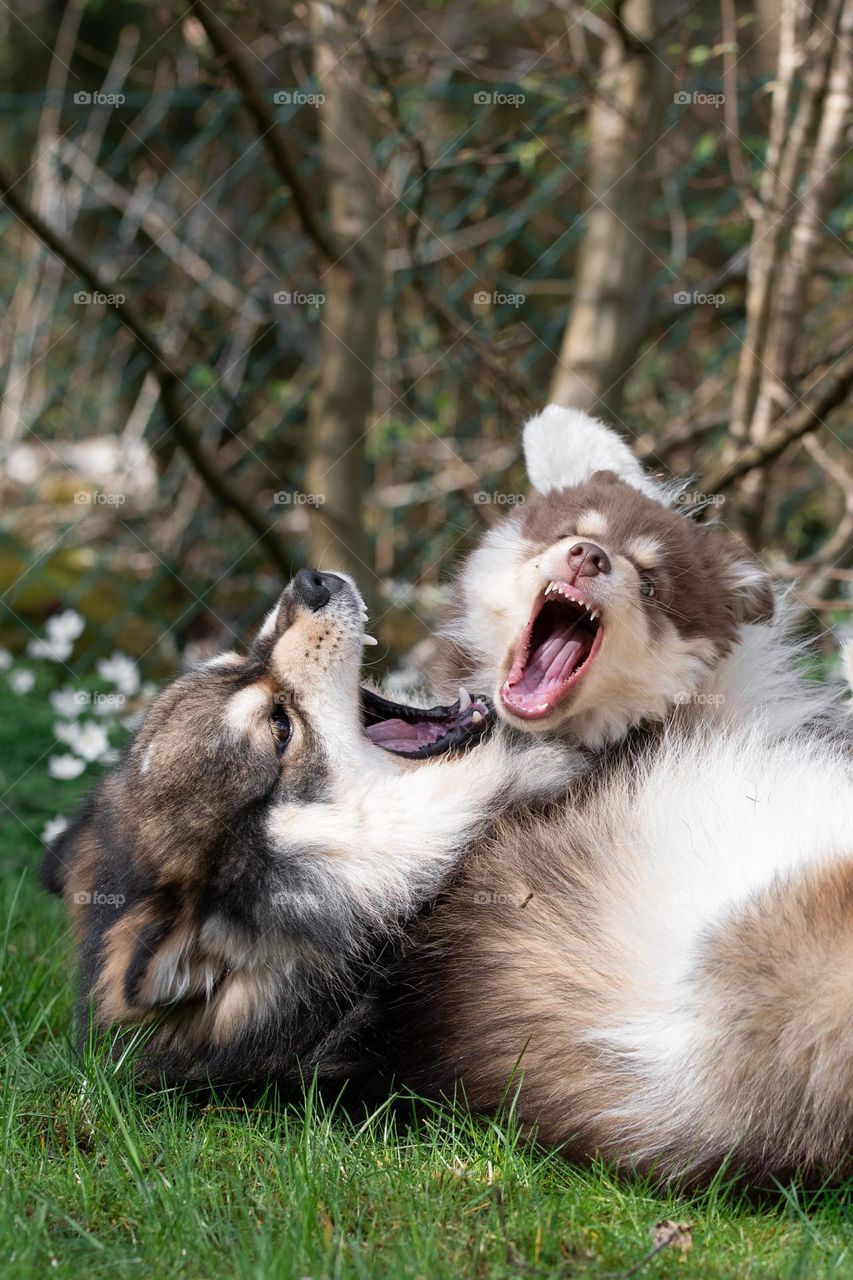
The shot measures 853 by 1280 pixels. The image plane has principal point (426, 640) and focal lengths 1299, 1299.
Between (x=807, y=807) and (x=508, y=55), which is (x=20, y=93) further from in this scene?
(x=807, y=807)

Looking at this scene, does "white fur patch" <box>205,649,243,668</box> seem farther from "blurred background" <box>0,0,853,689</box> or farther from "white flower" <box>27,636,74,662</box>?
"white flower" <box>27,636,74,662</box>

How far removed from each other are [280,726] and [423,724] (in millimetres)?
546

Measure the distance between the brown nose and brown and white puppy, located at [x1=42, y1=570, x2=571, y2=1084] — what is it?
0.48 metres

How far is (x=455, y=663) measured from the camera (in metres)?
3.93

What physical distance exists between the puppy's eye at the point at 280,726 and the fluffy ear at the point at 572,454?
4.40ft

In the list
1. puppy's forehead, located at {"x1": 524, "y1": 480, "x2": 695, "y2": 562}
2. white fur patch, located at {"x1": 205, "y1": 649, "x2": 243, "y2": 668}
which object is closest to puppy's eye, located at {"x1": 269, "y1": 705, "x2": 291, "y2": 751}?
white fur patch, located at {"x1": 205, "y1": 649, "x2": 243, "y2": 668}

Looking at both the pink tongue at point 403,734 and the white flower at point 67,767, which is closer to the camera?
the pink tongue at point 403,734

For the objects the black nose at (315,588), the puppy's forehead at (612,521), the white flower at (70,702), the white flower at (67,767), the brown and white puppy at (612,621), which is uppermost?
the puppy's forehead at (612,521)

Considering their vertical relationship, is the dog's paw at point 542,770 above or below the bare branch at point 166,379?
below

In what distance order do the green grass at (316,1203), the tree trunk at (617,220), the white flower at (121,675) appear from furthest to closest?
the white flower at (121,675) → the tree trunk at (617,220) → the green grass at (316,1203)

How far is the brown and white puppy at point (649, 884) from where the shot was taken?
2.54 m

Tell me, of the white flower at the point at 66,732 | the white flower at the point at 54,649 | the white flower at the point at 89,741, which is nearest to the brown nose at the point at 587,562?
the white flower at the point at 89,741

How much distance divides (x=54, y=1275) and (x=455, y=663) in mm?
2128

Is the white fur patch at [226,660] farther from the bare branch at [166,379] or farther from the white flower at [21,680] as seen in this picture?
the white flower at [21,680]
